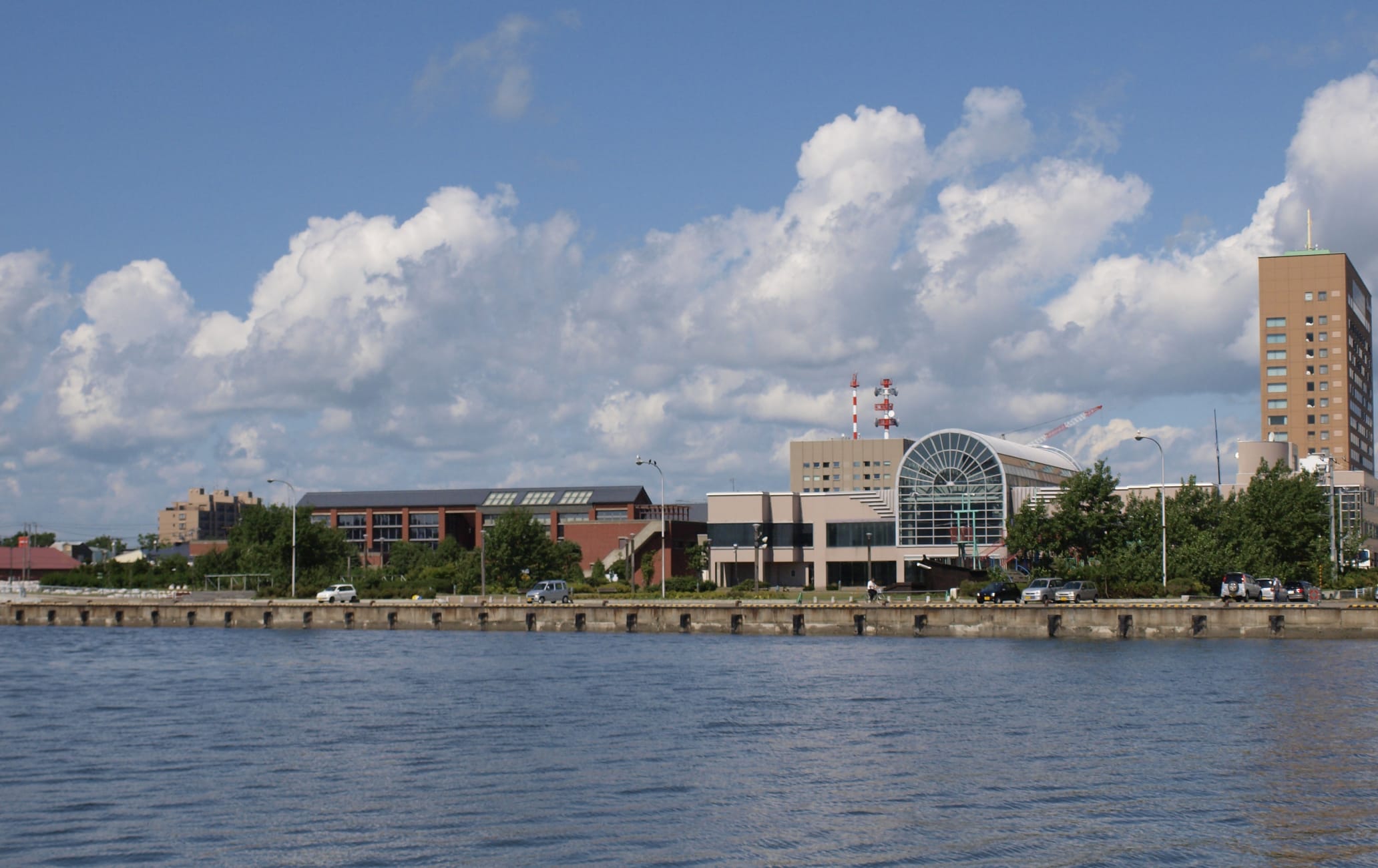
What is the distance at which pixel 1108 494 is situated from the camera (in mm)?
105875

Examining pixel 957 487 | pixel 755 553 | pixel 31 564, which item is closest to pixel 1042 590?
pixel 957 487

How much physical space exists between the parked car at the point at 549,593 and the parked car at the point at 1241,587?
49.1 m

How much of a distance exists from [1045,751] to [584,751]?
1308cm

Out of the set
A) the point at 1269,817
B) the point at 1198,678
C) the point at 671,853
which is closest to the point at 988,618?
the point at 1198,678

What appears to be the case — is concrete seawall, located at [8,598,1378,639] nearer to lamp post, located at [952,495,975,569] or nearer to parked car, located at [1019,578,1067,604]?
parked car, located at [1019,578,1067,604]

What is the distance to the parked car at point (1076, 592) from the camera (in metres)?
85.6

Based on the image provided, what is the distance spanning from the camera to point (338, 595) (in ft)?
359

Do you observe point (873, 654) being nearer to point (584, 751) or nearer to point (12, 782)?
point (584, 751)

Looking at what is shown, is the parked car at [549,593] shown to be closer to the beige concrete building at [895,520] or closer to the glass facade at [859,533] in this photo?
the beige concrete building at [895,520]

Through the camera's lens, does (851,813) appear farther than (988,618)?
No

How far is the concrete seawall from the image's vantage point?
249 ft

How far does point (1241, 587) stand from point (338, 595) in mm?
70762

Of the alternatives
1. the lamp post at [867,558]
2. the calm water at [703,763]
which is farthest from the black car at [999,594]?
the lamp post at [867,558]

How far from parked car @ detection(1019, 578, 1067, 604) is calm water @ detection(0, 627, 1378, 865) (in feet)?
71.9
